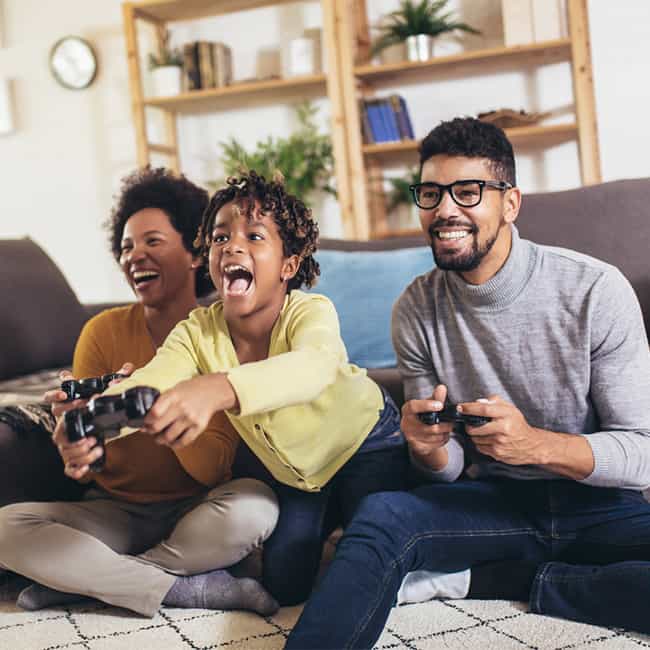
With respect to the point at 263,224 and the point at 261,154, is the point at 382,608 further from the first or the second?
the point at 261,154

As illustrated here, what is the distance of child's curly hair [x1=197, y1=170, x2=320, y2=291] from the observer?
5.35ft

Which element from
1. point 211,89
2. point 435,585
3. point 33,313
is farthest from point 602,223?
point 211,89

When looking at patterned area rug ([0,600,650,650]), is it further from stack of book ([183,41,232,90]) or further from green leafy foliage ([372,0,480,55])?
stack of book ([183,41,232,90])

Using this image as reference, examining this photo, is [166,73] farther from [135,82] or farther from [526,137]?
[526,137]

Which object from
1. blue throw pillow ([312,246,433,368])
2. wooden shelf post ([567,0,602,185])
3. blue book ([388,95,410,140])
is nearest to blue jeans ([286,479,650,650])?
blue throw pillow ([312,246,433,368])

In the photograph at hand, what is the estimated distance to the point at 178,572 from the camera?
161cm

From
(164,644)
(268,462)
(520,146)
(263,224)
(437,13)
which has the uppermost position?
(437,13)

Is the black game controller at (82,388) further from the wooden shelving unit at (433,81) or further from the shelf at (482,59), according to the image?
the shelf at (482,59)

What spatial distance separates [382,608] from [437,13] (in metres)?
3.22

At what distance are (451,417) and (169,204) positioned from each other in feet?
2.94

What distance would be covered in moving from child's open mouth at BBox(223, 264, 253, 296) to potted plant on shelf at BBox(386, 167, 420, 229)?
248 centimetres

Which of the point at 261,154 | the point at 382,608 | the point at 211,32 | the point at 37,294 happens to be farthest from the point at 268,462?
the point at 211,32

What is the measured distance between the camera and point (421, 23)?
3773 mm

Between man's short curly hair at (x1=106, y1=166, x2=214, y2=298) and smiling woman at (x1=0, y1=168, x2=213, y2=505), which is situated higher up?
man's short curly hair at (x1=106, y1=166, x2=214, y2=298)
